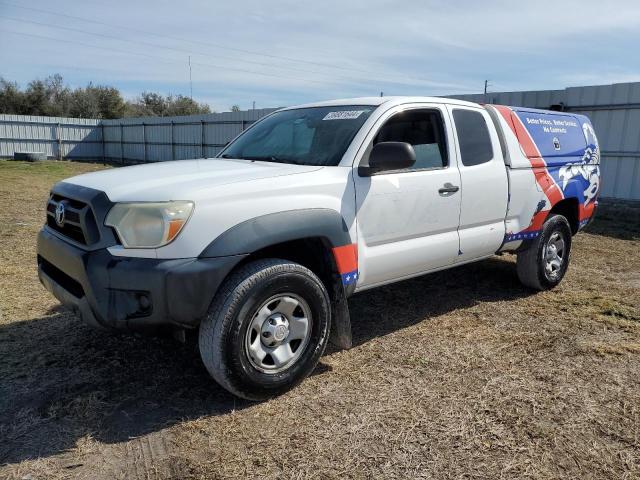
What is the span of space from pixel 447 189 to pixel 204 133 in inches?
856

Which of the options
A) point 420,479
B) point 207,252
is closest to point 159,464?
point 207,252

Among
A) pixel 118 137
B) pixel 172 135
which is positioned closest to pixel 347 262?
pixel 172 135

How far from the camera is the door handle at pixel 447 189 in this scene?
4.04 meters

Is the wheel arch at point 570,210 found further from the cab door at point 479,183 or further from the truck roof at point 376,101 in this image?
the truck roof at point 376,101

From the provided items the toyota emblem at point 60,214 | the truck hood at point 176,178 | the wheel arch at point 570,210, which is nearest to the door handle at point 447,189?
the truck hood at point 176,178

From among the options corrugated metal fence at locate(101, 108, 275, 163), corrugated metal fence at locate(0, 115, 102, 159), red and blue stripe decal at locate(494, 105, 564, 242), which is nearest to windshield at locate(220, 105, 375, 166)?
red and blue stripe decal at locate(494, 105, 564, 242)

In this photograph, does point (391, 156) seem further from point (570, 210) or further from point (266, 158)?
point (570, 210)

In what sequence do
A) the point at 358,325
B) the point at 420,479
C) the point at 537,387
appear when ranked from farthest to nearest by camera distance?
the point at 358,325 < the point at 537,387 < the point at 420,479

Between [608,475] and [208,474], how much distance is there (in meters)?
1.98

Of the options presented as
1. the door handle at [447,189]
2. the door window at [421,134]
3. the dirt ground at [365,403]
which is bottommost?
the dirt ground at [365,403]

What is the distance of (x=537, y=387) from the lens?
11.2ft

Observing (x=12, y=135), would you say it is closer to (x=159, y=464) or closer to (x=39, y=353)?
(x=39, y=353)

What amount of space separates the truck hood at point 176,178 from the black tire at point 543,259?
9.72 feet

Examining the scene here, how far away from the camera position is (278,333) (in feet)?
10.3
